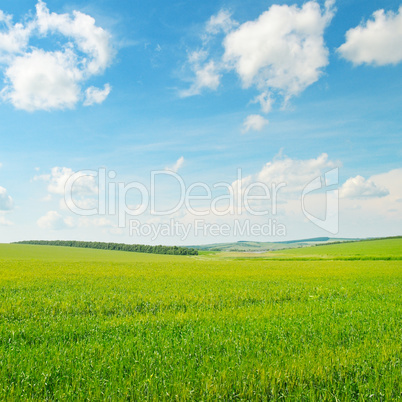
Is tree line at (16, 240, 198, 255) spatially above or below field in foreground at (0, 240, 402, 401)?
below

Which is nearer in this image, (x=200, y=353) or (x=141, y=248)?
(x=200, y=353)

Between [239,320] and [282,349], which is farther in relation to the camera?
[239,320]

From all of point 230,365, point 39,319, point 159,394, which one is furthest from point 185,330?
point 39,319

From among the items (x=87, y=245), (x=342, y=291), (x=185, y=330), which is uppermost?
(x=185, y=330)

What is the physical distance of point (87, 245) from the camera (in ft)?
487

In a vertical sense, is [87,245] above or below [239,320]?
below

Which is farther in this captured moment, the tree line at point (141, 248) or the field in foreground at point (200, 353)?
the tree line at point (141, 248)

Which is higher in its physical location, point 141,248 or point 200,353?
point 200,353

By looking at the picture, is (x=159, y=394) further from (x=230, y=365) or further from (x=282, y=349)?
(x=282, y=349)

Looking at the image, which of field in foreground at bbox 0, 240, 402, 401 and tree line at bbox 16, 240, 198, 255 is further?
tree line at bbox 16, 240, 198, 255

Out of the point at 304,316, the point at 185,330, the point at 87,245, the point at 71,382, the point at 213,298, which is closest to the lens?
the point at 71,382

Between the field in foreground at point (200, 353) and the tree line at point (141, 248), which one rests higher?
the field in foreground at point (200, 353)

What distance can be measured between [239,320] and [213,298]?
3.54 meters

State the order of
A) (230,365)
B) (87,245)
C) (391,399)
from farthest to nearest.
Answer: (87,245) < (230,365) < (391,399)
